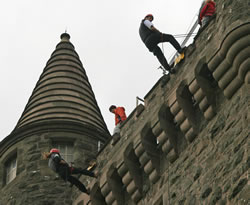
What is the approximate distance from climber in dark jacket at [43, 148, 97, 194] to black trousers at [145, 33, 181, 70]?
10.4 ft

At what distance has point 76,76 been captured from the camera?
27000mm

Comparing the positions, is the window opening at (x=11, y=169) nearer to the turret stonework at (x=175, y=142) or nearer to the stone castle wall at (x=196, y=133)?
the turret stonework at (x=175, y=142)

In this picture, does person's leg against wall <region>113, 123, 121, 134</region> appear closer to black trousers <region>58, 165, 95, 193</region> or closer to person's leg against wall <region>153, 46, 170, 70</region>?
black trousers <region>58, 165, 95, 193</region>

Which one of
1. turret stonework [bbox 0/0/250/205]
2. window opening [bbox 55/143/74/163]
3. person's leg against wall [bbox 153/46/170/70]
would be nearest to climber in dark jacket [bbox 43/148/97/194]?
turret stonework [bbox 0/0/250/205]

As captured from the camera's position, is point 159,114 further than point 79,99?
No

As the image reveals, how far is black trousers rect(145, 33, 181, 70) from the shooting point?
20.1m

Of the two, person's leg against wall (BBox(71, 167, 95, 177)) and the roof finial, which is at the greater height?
the roof finial

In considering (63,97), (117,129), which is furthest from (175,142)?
(63,97)

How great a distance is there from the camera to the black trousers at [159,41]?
20.1 m

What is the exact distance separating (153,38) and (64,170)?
12.5ft

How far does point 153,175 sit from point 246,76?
326cm

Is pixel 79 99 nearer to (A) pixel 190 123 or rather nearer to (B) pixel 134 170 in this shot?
(B) pixel 134 170

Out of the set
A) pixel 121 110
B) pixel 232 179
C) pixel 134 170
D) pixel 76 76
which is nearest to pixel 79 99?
pixel 76 76

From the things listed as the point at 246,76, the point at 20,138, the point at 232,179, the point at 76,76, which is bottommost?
the point at 232,179
